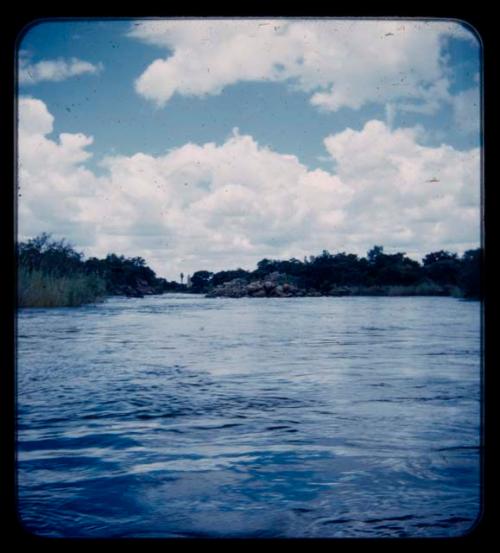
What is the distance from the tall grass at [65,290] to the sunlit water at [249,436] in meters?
0.99

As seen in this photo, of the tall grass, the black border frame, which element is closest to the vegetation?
the tall grass

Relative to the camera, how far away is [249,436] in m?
3.71

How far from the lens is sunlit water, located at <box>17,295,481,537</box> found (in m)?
2.32

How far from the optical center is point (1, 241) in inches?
60.7

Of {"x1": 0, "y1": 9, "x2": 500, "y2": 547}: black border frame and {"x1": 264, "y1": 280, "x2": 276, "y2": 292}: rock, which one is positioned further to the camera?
{"x1": 264, "y1": 280, "x2": 276, "y2": 292}: rock

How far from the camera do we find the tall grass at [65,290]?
939cm

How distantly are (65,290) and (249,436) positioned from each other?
24.8 ft

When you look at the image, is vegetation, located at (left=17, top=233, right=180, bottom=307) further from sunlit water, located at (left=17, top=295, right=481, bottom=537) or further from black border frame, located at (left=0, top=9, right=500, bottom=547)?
black border frame, located at (left=0, top=9, right=500, bottom=547)

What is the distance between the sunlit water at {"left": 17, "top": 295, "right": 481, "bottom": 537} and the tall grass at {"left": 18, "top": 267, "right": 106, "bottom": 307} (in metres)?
0.99

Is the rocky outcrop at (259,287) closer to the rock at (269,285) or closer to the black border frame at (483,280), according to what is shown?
the rock at (269,285)

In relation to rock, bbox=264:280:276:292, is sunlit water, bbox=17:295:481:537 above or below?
below

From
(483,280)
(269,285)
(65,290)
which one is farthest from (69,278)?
(483,280)

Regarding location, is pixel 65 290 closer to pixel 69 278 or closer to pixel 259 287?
pixel 69 278
